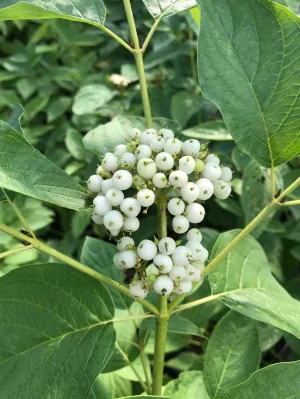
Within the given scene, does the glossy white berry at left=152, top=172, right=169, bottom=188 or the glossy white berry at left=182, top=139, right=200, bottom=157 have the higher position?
the glossy white berry at left=182, top=139, right=200, bottom=157

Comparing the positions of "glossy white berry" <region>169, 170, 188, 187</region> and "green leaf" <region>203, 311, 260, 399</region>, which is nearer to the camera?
"glossy white berry" <region>169, 170, 188, 187</region>

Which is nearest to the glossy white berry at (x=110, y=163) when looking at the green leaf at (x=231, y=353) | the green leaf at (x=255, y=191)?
the green leaf at (x=231, y=353)

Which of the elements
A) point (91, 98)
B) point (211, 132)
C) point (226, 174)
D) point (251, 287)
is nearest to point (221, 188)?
point (226, 174)

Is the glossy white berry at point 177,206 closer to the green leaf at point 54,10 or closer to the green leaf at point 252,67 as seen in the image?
the green leaf at point 252,67

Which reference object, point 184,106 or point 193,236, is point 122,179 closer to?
point 193,236

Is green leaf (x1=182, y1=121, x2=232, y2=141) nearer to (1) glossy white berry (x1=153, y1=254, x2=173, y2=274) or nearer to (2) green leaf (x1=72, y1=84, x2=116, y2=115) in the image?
(2) green leaf (x1=72, y1=84, x2=116, y2=115)

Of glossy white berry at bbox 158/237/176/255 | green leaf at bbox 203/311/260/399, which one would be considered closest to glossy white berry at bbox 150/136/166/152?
glossy white berry at bbox 158/237/176/255
